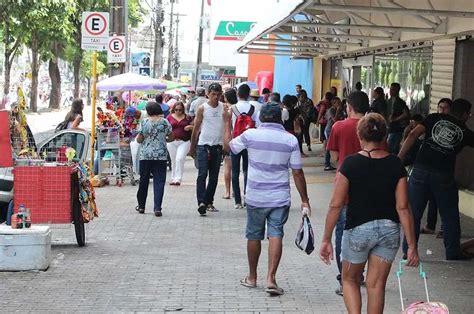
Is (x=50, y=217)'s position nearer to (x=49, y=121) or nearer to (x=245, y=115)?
(x=245, y=115)

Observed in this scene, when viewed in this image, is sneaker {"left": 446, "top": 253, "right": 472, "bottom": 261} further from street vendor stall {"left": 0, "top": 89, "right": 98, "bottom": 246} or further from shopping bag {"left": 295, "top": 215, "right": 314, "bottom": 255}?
street vendor stall {"left": 0, "top": 89, "right": 98, "bottom": 246}

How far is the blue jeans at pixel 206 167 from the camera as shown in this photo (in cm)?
1059

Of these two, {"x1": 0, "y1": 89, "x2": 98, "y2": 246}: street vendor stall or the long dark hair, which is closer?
{"x1": 0, "y1": 89, "x2": 98, "y2": 246}: street vendor stall

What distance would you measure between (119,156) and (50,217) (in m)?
6.18

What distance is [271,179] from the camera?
643 centimetres

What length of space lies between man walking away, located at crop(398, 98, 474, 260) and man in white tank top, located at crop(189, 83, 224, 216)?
3.59 m

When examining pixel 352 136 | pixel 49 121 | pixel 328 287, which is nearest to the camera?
pixel 352 136

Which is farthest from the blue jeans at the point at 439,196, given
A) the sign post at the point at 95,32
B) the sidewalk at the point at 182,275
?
the sign post at the point at 95,32

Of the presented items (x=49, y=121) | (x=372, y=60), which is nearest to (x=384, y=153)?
(x=372, y=60)

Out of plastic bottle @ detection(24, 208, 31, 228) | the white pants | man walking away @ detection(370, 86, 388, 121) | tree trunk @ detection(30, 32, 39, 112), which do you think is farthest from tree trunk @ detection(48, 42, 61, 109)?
plastic bottle @ detection(24, 208, 31, 228)

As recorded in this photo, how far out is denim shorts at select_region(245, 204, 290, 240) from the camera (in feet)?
21.0

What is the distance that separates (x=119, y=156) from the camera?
14023 mm

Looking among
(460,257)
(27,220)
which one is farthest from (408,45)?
(27,220)

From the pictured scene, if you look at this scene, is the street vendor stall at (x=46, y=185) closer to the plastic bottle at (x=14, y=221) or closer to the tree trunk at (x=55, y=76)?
the plastic bottle at (x=14, y=221)
